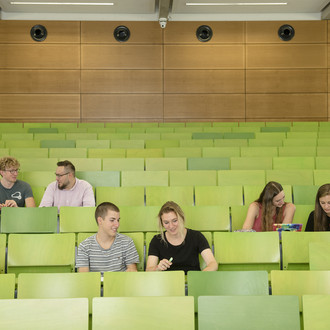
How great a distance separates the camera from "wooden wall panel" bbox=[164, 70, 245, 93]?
7676mm

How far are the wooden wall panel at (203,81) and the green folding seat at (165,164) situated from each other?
3419mm

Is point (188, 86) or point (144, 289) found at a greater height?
point (188, 86)

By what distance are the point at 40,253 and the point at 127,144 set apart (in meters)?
2.65

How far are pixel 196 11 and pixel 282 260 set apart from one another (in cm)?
553

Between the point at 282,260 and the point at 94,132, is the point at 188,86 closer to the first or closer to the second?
the point at 94,132

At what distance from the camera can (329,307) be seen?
1764 mm

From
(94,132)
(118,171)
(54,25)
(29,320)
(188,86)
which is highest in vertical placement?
(54,25)

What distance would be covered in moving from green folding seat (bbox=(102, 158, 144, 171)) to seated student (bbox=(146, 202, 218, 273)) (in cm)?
176

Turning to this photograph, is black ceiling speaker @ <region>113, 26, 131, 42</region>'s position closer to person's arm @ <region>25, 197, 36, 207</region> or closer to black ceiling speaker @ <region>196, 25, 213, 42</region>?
black ceiling speaker @ <region>196, 25, 213, 42</region>

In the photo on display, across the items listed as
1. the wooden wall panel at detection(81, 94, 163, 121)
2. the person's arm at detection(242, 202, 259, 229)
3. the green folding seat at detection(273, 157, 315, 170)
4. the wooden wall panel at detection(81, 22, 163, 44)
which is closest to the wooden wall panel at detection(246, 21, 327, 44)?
the wooden wall panel at detection(81, 22, 163, 44)

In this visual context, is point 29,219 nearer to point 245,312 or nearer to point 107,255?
point 107,255

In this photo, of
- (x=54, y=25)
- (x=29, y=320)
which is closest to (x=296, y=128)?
(x=54, y=25)

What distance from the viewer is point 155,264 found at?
263 cm

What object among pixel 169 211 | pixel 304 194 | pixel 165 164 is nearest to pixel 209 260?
pixel 169 211
